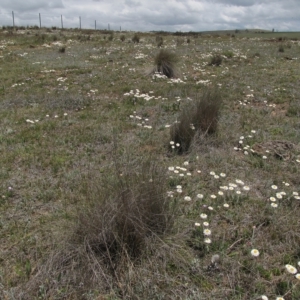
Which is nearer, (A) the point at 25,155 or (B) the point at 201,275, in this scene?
(B) the point at 201,275

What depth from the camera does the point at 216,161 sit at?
4.83 metres

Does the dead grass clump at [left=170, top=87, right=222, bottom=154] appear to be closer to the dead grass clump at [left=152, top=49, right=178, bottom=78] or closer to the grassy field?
the grassy field

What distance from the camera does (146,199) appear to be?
2887mm

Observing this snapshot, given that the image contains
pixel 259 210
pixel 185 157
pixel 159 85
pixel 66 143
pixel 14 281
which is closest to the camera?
pixel 14 281

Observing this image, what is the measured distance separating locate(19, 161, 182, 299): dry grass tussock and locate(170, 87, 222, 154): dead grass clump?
236 cm

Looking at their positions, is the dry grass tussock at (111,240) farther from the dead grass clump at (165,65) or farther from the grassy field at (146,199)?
the dead grass clump at (165,65)

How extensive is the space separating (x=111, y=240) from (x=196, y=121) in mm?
3347

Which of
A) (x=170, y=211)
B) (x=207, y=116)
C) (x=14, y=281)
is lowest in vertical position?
(x=14, y=281)

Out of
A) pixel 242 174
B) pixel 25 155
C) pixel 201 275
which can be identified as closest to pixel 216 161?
pixel 242 174

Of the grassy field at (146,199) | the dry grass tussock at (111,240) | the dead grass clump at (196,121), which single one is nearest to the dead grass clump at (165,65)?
the grassy field at (146,199)

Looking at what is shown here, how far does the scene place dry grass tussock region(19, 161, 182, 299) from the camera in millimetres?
2549

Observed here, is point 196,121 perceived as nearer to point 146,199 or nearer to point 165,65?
point 146,199

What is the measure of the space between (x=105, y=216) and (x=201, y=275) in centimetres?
102

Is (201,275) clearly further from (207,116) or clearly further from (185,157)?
(207,116)
